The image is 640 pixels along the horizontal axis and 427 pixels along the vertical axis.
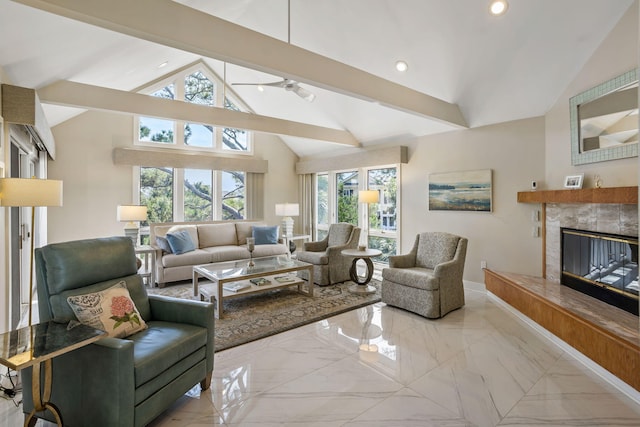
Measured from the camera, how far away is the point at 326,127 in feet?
20.0

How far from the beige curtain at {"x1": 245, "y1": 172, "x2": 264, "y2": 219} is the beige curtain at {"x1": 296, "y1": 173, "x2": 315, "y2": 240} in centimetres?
103

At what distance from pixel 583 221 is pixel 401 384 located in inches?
107

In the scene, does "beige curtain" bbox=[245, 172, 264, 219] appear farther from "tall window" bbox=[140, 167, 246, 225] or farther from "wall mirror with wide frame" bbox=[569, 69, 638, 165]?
"wall mirror with wide frame" bbox=[569, 69, 638, 165]

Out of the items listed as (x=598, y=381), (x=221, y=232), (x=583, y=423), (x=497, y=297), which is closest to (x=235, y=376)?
(x=583, y=423)

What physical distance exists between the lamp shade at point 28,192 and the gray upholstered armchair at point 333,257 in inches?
133

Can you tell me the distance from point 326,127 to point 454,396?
4.87m

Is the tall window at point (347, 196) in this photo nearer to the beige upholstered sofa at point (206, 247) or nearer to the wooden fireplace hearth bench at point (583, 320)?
the beige upholstered sofa at point (206, 247)

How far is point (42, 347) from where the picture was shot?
1.46 meters

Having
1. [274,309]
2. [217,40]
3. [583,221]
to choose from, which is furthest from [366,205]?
[217,40]

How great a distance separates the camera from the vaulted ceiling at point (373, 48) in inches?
97.2

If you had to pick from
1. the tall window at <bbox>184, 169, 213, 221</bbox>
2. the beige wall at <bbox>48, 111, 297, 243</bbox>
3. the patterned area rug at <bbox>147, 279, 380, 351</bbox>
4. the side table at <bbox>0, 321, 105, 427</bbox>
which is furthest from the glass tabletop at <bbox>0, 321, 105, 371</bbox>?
the tall window at <bbox>184, 169, 213, 221</bbox>

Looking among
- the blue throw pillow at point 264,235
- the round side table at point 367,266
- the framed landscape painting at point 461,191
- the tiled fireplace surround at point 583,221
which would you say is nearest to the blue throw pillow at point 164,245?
the blue throw pillow at point 264,235

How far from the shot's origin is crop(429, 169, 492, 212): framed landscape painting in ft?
15.1

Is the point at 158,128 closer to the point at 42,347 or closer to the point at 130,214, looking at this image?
the point at 130,214
